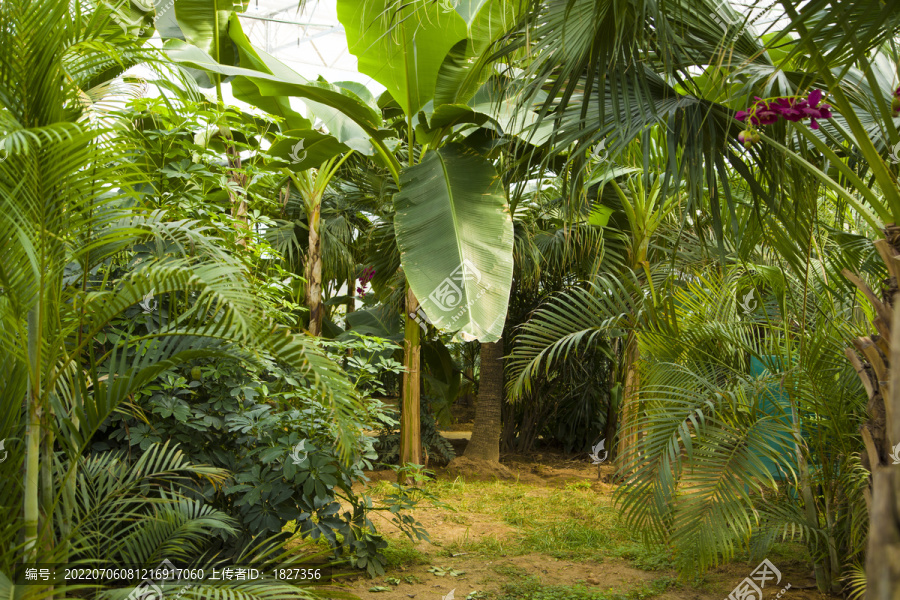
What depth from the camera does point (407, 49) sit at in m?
4.42

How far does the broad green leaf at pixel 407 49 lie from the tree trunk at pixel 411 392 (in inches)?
72.4

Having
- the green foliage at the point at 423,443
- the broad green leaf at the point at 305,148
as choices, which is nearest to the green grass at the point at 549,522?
the green foliage at the point at 423,443

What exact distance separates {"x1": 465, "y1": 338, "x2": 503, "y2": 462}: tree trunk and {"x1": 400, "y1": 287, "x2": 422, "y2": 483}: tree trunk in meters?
1.35

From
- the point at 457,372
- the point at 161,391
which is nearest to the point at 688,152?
the point at 161,391

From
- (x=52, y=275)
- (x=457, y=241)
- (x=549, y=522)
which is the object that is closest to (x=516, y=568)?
(x=549, y=522)

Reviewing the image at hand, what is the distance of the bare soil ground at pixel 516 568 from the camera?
3.52m

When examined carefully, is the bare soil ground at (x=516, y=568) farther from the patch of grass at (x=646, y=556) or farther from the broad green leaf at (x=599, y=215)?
the broad green leaf at (x=599, y=215)

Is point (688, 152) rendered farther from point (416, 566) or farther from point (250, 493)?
point (416, 566)

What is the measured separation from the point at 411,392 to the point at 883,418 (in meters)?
4.27

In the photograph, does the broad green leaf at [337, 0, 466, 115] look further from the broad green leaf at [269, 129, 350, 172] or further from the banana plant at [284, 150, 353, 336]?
the banana plant at [284, 150, 353, 336]

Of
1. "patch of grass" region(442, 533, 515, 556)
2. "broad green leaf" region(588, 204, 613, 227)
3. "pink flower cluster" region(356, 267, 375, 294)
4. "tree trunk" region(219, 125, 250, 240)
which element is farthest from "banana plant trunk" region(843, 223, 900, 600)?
"pink flower cluster" region(356, 267, 375, 294)

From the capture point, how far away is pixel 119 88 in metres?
2.73

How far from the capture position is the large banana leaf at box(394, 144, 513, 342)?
346 cm

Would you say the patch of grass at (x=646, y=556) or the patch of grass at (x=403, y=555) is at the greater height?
the patch of grass at (x=403, y=555)
